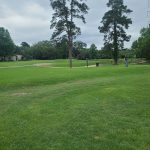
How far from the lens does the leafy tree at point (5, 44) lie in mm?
87812

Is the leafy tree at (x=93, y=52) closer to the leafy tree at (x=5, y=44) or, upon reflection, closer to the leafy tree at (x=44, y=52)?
the leafy tree at (x=44, y=52)

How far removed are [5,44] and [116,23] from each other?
129ft

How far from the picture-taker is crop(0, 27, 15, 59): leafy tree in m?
87.8

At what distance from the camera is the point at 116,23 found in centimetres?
5712

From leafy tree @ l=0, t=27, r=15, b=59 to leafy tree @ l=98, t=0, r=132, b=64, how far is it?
3709cm

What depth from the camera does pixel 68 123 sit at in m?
8.50

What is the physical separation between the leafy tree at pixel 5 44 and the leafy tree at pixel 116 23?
37.1m

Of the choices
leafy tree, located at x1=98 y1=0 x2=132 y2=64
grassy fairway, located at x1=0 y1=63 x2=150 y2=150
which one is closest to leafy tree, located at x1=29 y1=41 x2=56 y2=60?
leafy tree, located at x1=98 y1=0 x2=132 y2=64

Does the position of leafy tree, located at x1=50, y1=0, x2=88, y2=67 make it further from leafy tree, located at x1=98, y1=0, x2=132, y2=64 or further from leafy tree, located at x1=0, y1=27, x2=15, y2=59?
leafy tree, located at x1=0, y1=27, x2=15, y2=59

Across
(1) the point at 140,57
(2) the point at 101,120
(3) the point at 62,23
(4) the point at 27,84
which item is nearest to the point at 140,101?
(2) the point at 101,120

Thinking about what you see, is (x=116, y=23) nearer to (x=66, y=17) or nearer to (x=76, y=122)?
(x=66, y=17)

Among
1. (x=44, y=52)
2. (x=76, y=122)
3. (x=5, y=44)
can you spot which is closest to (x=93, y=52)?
(x=44, y=52)

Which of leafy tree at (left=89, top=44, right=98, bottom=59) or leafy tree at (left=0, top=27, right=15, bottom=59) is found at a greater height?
leafy tree at (left=0, top=27, right=15, bottom=59)

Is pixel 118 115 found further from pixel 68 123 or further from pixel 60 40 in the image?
pixel 60 40
